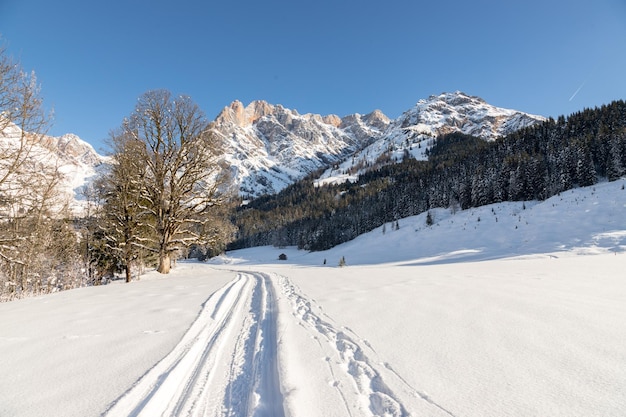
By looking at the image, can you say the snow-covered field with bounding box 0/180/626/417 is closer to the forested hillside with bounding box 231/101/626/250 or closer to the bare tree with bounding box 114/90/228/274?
the bare tree with bounding box 114/90/228/274

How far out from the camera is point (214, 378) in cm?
297

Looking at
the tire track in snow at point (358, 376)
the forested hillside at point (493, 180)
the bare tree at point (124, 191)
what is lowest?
the tire track in snow at point (358, 376)

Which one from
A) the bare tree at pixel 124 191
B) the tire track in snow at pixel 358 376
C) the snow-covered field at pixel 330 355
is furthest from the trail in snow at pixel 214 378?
the bare tree at pixel 124 191

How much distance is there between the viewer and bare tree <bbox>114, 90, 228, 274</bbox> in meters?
13.6

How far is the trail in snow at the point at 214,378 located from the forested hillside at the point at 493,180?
61823mm

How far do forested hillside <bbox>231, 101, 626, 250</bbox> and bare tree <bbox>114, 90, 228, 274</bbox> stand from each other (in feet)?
191

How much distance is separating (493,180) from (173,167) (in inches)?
2475

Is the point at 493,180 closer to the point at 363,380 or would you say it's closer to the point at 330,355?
the point at 330,355

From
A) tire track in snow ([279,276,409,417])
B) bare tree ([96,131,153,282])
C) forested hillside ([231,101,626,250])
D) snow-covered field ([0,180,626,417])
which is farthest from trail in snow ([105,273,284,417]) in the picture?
forested hillside ([231,101,626,250])

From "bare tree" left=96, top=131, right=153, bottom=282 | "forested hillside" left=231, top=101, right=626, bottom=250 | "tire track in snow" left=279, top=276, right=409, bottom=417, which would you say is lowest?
"tire track in snow" left=279, top=276, right=409, bottom=417

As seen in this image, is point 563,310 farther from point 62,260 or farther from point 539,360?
point 62,260

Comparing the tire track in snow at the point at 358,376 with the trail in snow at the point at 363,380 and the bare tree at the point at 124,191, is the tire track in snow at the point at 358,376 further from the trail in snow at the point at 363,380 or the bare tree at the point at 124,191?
the bare tree at the point at 124,191

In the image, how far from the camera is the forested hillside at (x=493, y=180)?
1875 inches

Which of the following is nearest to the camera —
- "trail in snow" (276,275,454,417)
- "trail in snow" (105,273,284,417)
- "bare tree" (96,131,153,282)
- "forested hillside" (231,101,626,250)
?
"trail in snow" (276,275,454,417)
